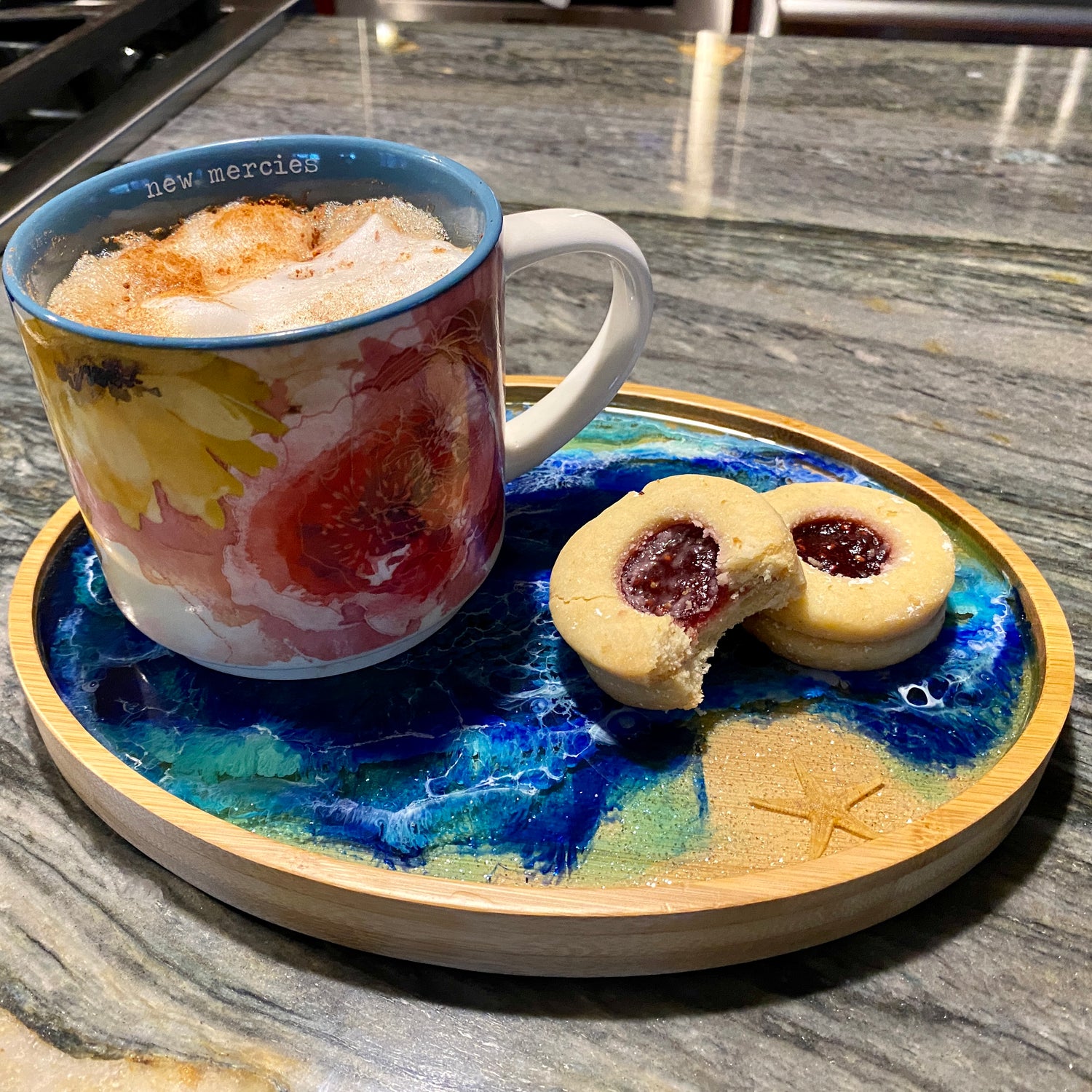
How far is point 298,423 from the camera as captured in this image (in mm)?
478

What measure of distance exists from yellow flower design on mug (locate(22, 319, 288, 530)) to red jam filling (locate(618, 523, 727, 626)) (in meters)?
0.21

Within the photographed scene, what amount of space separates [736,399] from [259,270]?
0.52 metres

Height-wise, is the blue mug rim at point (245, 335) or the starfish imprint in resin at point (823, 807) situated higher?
the blue mug rim at point (245, 335)

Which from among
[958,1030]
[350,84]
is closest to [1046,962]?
[958,1030]

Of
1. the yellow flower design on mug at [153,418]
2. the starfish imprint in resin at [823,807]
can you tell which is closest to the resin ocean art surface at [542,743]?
the starfish imprint in resin at [823,807]

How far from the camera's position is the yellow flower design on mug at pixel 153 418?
1.50 feet

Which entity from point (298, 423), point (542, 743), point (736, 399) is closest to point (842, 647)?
point (542, 743)

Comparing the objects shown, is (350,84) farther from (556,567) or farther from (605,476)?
(556,567)

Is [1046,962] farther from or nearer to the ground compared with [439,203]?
nearer to the ground

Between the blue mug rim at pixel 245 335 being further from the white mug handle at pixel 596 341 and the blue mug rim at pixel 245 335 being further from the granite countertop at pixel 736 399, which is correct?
the granite countertop at pixel 736 399

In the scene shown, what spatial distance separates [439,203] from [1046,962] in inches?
20.6

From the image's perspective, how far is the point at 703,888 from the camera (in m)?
0.45

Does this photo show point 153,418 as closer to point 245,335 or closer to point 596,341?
point 245,335

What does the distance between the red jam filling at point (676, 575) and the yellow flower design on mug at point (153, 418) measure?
21 centimetres
